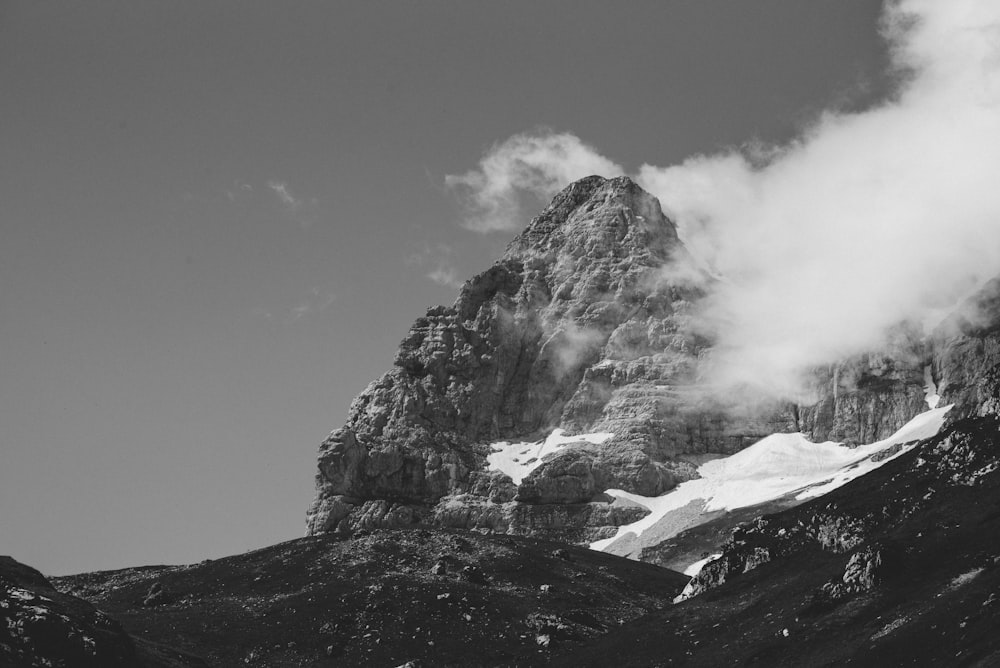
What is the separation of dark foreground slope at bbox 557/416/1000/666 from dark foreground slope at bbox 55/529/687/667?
44.5 feet

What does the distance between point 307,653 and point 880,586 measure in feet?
180

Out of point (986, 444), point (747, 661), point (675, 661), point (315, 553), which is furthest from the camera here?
point (315, 553)

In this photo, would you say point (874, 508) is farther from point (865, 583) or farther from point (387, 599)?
point (387, 599)

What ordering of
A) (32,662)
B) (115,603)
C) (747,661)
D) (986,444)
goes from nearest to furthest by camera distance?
(32,662) < (747,661) < (986,444) < (115,603)

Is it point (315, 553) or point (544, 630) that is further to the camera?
point (315, 553)

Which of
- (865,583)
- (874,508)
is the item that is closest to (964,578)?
(865,583)

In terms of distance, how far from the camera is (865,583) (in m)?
86.5

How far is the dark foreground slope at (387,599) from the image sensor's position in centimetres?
10838

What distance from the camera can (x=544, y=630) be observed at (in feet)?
366

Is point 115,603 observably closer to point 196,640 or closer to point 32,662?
point 196,640

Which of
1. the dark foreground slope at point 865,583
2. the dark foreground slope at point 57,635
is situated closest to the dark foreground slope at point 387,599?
the dark foreground slope at point 865,583

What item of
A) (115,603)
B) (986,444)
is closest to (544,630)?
(986,444)

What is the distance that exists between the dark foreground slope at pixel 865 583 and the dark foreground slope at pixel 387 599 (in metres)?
13.6

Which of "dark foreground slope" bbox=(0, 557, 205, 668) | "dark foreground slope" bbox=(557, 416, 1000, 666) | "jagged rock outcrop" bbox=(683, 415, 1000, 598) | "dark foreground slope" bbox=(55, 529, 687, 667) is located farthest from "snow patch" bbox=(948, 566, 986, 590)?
"dark foreground slope" bbox=(0, 557, 205, 668)
